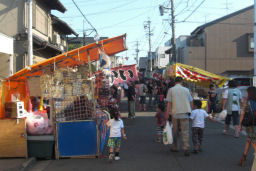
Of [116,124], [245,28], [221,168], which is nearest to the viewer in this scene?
[221,168]

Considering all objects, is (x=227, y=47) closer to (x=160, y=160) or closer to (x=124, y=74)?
(x=124, y=74)

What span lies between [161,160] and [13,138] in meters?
3.48

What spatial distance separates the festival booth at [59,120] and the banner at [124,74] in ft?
17.3

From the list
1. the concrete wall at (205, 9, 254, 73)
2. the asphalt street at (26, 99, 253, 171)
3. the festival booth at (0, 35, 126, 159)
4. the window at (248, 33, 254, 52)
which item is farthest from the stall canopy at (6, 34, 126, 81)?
the window at (248, 33, 254, 52)

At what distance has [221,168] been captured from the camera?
20.0 feet

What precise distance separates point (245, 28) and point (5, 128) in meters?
29.2

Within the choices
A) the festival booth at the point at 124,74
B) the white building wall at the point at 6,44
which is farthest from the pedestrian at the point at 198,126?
the white building wall at the point at 6,44

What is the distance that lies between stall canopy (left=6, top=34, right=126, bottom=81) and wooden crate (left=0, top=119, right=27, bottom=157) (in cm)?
121

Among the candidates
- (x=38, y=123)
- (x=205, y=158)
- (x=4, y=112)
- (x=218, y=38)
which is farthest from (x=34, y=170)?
(x=218, y=38)

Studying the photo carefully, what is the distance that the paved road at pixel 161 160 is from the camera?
616cm

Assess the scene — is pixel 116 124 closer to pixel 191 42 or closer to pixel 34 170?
pixel 34 170

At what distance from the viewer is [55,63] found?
7.21 meters

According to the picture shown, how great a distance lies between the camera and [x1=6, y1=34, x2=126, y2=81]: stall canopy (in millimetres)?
6926

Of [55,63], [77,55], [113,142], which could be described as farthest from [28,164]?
[77,55]
